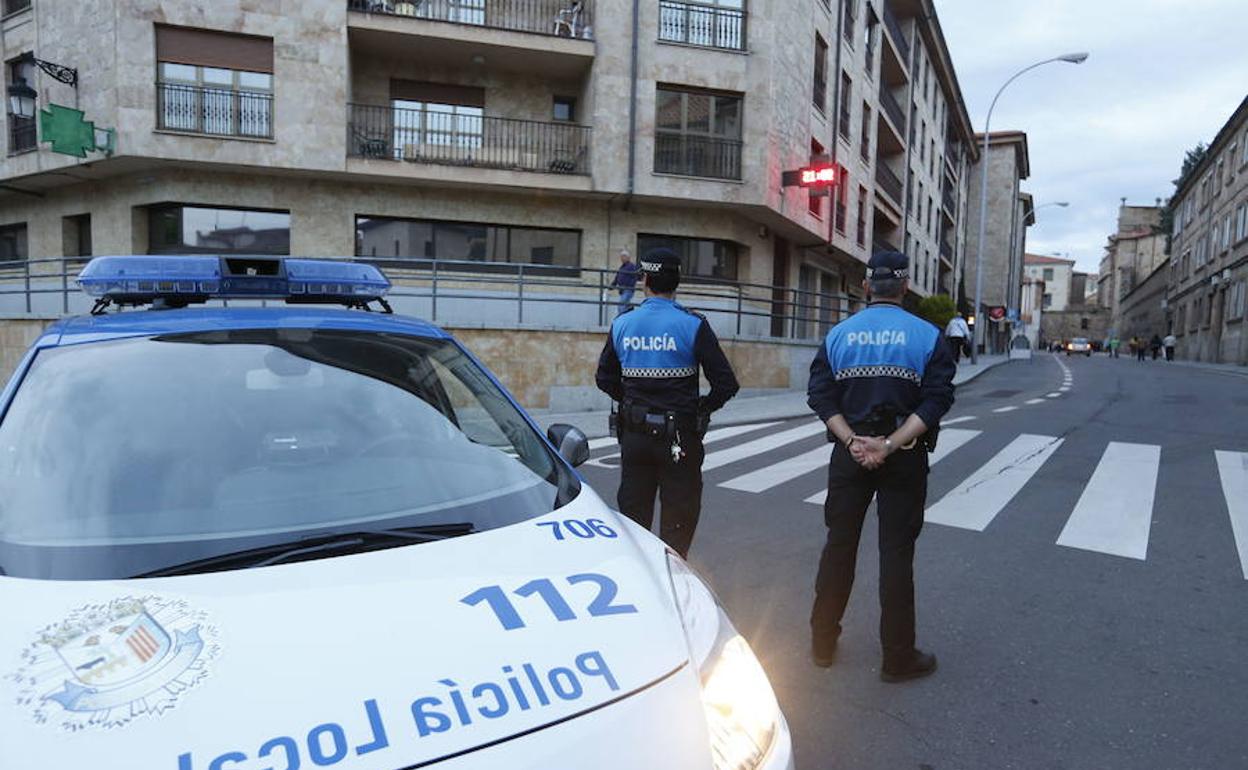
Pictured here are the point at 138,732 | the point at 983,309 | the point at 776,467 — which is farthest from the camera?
the point at 983,309

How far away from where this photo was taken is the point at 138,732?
1188 millimetres

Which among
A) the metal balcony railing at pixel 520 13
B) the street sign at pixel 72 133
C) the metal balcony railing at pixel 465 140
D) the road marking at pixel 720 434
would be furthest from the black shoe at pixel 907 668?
the street sign at pixel 72 133

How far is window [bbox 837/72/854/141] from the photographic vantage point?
24.0m

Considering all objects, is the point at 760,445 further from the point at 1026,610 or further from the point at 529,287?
the point at 529,287

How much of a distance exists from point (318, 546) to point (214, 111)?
17.6 m

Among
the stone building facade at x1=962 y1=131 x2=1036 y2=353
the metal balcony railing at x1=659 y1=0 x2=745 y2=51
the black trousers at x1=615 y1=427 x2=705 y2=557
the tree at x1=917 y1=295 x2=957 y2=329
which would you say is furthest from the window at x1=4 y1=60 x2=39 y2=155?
the stone building facade at x1=962 y1=131 x2=1036 y2=353

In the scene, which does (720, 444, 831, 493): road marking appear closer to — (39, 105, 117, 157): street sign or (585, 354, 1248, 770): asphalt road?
(585, 354, 1248, 770): asphalt road

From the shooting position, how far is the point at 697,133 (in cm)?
1823

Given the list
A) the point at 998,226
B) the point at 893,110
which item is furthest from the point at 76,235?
the point at 998,226

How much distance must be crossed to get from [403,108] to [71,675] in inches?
717

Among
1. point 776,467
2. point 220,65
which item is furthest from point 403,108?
point 776,467

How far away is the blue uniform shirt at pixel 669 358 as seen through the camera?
3912mm

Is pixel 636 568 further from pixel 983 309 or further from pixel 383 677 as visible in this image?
pixel 983 309

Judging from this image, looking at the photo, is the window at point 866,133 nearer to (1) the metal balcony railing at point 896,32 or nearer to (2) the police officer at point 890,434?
(1) the metal balcony railing at point 896,32
